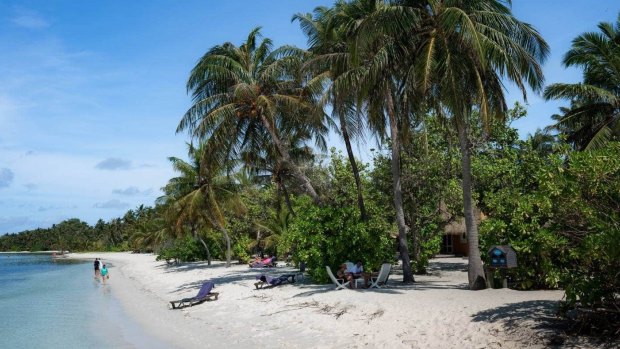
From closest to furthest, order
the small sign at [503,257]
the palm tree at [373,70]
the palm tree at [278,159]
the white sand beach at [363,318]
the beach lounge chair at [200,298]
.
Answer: the white sand beach at [363,318], the small sign at [503,257], the palm tree at [373,70], the beach lounge chair at [200,298], the palm tree at [278,159]

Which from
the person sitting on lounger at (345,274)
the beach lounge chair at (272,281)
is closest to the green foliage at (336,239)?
the person sitting on lounger at (345,274)

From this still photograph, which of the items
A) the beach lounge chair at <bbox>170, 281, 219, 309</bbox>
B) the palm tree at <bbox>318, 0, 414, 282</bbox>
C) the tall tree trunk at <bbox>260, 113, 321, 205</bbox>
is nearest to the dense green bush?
the palm tree at <bbox>318, 0, 414, 282</bbox>

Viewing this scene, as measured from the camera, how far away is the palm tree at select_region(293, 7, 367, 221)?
1479 cm

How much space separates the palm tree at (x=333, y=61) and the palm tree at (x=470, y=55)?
266 centimetres

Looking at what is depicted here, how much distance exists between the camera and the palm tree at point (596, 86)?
17.4m

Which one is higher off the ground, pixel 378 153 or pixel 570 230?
pixel 378 153

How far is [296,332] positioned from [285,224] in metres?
19.3

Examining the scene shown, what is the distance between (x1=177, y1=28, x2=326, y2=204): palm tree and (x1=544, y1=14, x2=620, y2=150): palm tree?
952cm

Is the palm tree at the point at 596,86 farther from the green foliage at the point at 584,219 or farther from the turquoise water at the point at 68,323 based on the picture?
the turquoise water at the point at 68,323

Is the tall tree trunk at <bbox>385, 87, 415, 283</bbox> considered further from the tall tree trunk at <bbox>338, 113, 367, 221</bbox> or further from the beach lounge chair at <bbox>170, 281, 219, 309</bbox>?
the beach lounge chair at <bbox>170, 281, 219, 309</bbox>

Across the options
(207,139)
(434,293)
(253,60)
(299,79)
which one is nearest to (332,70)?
(299,79)

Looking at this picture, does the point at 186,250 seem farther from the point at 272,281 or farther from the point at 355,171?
the point at 355,171

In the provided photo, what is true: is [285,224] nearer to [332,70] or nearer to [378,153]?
[378,153]

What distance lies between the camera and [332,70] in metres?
15.6
